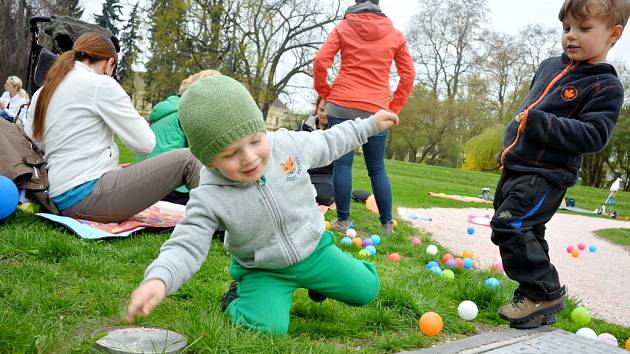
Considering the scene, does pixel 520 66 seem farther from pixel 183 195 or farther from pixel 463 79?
pixel 183 195

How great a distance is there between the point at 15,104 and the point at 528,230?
38.8 ft

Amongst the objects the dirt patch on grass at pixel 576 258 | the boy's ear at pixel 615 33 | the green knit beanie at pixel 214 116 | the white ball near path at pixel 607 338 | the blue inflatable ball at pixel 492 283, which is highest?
the boy's ear at pixel 615 33

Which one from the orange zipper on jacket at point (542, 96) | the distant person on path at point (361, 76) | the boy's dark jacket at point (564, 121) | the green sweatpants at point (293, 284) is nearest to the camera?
the green sweatpants at point (293, 284)

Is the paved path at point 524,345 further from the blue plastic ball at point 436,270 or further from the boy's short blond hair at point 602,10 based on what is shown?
the boy's short blond hair at point 602,10

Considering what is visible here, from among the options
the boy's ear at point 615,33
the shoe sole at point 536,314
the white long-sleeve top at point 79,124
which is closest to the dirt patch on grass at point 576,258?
the shoe sole at point 536,314

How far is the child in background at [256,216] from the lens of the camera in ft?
7.59

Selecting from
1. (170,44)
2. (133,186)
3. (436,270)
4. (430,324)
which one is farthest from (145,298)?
(170,44)

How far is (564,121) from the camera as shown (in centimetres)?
284

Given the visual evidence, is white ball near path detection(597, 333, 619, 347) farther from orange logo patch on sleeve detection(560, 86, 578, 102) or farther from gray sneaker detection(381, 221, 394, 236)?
gray sneaker detection(381, 221, 394, 236)

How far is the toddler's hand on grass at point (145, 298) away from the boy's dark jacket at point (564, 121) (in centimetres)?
203

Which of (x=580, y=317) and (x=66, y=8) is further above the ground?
(x=580, y=317)

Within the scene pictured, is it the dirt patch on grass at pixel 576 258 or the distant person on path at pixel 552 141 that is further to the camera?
the dirt patch on grass at pixel 576 258

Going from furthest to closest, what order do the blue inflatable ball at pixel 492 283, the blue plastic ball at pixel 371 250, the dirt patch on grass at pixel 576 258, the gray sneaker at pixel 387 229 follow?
1. the gray sneaker at pixel 387 229
2. the blue plastic ball at pixel 371 250
3. the dirt patch on grass at pixel 576 258
4. the blue inflatable ball at pixel 492 283

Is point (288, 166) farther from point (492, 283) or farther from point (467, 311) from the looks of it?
point (492, 283)
